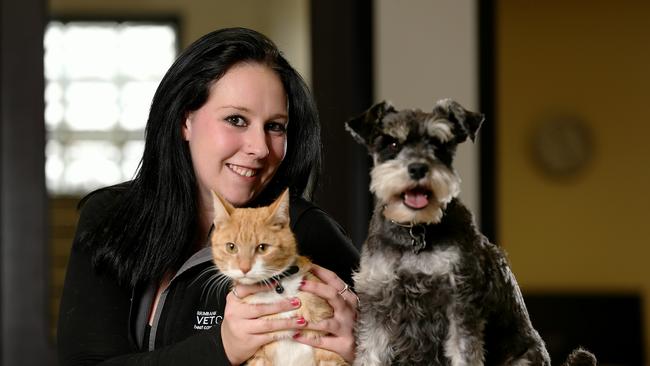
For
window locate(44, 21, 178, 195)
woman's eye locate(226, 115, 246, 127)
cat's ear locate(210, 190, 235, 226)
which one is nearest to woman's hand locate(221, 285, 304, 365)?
cat's ear locate(210, 190, 235, 226)

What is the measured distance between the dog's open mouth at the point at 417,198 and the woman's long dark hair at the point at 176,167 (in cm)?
58

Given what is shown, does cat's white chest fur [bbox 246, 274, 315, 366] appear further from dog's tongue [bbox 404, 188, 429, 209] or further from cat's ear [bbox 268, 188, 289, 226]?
dog's tongue [bbox 404, 188, 429, 209]

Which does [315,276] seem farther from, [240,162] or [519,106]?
[519,106]

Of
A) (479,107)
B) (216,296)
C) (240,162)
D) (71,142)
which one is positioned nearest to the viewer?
(240,162)

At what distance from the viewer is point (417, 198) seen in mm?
1215

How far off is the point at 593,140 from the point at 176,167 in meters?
6.40

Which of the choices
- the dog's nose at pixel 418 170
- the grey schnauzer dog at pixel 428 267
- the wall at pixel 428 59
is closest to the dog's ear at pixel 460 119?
the grey schnauzer dog at pixel 428 267

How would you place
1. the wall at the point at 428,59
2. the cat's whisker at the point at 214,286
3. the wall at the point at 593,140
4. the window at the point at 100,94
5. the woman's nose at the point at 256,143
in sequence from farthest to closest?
the window at the point at 100,94
the wall at the point at 593,140
the wall at the point at 428,59
the cat's whisker at the point at 214,286
the woman's nose at the point at 256,143

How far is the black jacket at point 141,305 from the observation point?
1689 mm

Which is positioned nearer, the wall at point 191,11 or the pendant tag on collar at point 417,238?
the pendant tag on collar at point 417,238

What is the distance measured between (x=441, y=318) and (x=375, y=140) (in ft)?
0.88

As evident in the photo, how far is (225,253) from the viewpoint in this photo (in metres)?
1.35

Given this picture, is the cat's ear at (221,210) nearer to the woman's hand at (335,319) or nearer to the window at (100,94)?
the woman's hand at (335,319)

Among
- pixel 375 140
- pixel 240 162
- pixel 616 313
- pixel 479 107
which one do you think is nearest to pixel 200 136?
pixel 240 162
